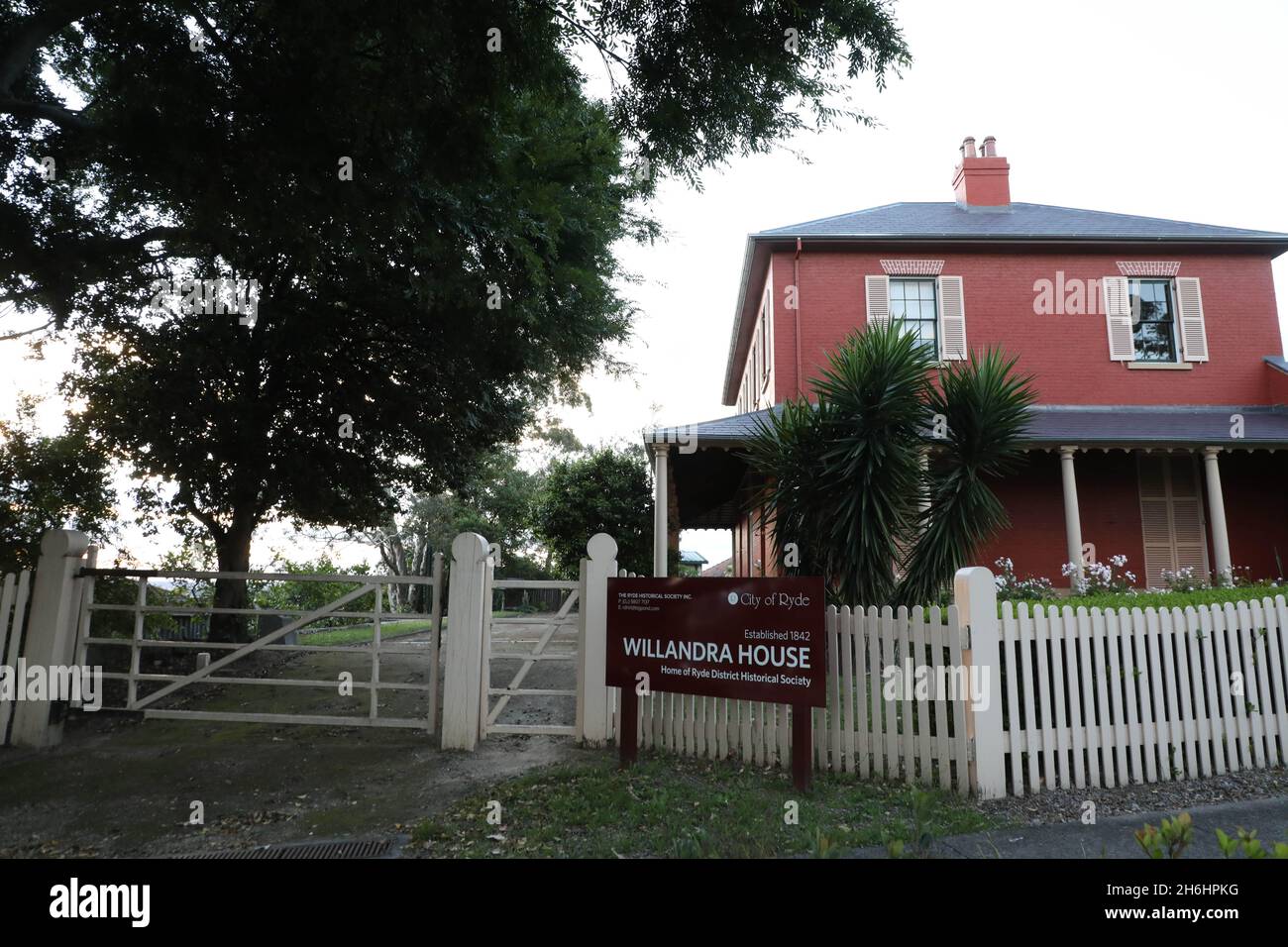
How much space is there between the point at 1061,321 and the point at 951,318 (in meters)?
2.17

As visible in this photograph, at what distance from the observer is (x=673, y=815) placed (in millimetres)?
4871

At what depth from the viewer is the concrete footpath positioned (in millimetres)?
4266

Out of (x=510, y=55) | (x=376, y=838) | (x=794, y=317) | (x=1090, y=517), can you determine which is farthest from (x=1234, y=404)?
(x=376, y=838)

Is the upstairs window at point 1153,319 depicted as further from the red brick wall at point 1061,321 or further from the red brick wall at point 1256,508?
the red brick wall at point 1256,508

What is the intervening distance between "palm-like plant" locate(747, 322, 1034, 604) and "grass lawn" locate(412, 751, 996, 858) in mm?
2135

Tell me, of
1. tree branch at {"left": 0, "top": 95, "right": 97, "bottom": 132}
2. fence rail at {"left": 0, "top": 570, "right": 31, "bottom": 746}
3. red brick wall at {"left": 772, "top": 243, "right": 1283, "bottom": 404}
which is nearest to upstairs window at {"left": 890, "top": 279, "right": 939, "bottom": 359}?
red brick wall at {"left": 772, "top": 243, "right": 1283, "bottom": 404}

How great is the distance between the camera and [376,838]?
15.8 ft

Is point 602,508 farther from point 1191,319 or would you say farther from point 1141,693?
point 1141,693

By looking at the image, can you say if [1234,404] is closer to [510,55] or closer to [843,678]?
[843,678]

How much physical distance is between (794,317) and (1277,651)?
32.1 feet

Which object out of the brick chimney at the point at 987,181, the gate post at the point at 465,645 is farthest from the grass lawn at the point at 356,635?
the brick chimney at the point at 987,181

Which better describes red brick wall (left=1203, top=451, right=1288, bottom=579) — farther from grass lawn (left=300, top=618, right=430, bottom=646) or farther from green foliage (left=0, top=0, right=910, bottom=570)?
grass lawn (left=300, top=618, right=430, bottom=646)


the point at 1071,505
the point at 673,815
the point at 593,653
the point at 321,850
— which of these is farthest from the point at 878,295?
the point at 321,850

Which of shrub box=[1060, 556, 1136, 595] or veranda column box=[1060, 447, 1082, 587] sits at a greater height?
veranda column box=[1060, 447, 1082, 587]
